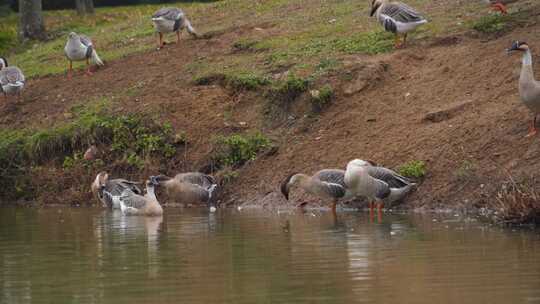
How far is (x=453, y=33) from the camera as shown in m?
23.2

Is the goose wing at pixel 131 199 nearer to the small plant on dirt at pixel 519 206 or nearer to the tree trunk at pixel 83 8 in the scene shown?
the small plant on dirt at pixel 519 206

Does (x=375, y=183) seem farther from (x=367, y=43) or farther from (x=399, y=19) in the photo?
(x=367, y=43)

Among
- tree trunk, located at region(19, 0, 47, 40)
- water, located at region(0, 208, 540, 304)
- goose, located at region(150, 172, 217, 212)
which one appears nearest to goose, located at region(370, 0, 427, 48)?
goose, located at region(150, 172, 217, 212)

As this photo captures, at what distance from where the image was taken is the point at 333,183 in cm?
1892

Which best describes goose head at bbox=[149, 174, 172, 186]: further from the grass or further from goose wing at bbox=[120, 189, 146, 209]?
the grass

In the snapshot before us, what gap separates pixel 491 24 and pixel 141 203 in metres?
7.33

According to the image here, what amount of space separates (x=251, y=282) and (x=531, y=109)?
7309 millimetres

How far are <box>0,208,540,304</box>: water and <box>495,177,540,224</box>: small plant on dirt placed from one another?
31 centimetres

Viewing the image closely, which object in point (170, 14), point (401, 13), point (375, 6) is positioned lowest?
point (401, 13)

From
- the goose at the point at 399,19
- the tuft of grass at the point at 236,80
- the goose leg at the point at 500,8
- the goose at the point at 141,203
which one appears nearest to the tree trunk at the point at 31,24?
the tuft of grass at the point at 236,80

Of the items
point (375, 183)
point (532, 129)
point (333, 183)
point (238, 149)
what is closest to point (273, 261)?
point (375, 183)

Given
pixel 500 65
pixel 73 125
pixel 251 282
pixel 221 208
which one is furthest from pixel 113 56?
pixel 251 282

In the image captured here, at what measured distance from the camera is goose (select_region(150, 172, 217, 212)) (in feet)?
68.2

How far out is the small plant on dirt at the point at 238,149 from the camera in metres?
21.8
